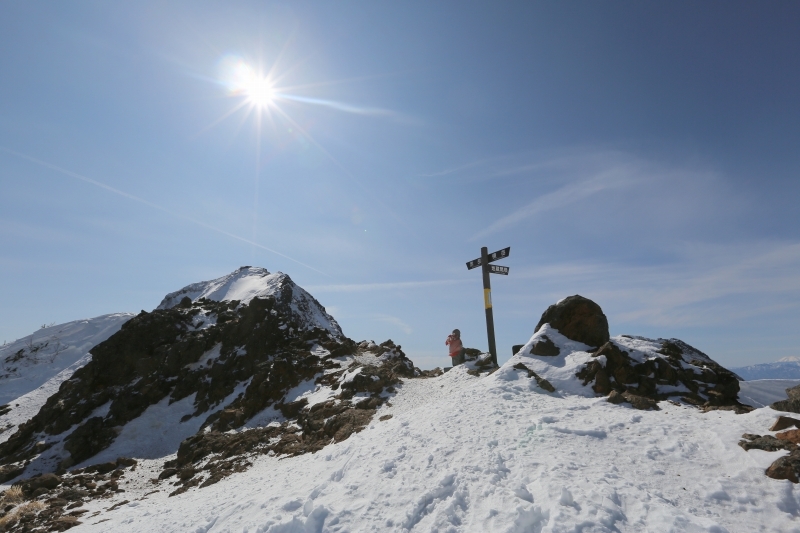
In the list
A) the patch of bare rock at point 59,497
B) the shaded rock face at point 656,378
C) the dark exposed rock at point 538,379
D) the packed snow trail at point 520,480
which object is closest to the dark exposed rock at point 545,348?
the dark exposed rock at point 538,379

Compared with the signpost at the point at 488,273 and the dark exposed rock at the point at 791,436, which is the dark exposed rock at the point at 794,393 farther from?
the signpost at the point at 488,273

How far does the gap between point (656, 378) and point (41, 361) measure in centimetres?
6499

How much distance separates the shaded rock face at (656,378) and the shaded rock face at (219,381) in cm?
939

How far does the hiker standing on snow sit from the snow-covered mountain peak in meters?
19.1

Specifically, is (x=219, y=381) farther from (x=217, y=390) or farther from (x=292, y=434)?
(x=292, y=434)

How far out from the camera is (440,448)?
10234mm

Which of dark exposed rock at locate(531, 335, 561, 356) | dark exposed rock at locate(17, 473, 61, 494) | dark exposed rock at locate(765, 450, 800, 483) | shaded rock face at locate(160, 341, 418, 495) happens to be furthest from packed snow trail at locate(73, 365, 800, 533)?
dark exposed rock at locate(17, 473, 61, 494)

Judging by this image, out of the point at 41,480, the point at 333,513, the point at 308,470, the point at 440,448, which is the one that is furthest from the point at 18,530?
the point at 440,448

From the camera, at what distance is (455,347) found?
22828 mm

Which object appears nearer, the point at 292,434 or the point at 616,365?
the point at 616,365

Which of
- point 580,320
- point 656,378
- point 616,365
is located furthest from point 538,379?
point 580,320

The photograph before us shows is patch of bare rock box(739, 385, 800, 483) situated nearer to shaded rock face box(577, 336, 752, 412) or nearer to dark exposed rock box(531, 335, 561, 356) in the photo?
shaded rock face box(577, 336, 752, 412)

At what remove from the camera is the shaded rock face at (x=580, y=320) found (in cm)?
1658

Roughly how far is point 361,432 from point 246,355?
828 inches
